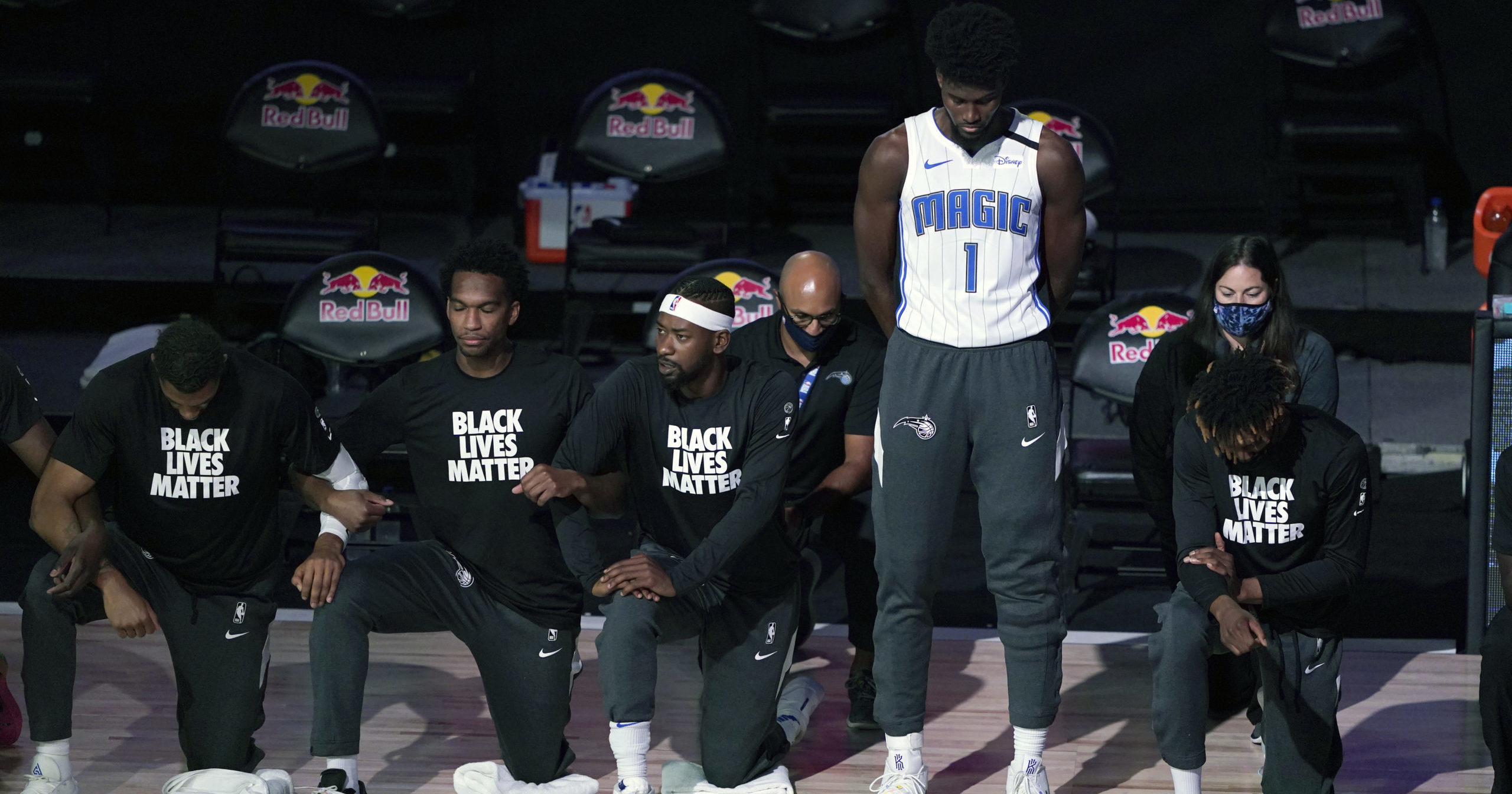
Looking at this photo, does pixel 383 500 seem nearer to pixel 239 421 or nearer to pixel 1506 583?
pixel 239 421

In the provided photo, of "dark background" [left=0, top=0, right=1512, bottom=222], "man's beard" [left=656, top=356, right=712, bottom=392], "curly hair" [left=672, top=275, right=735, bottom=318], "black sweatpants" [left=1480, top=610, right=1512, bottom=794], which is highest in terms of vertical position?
"dark background" [left=0, top=0, right=1512, bottom=222]

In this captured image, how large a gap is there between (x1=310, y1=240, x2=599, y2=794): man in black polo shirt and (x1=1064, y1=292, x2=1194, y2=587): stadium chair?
6.34ft

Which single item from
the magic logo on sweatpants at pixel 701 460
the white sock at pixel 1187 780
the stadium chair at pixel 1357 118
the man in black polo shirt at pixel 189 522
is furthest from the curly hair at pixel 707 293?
the stadium chair at pixel 1357 118

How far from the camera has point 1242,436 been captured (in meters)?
3.98

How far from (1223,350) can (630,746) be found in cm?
172

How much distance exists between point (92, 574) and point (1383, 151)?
595 cm

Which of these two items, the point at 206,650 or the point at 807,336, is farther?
the point at 807,336

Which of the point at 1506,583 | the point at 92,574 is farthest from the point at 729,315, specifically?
the point at 1506,583

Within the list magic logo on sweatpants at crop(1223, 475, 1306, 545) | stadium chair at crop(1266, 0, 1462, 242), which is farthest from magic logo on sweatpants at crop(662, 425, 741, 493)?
stadium chair at crop(1266, 0, 1462, 242)

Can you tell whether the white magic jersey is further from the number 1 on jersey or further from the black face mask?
the black face mask

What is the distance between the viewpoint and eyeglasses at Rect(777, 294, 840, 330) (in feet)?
16.1

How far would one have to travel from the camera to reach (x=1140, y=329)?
5.79m

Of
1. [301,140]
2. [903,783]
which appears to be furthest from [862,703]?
[301,140]

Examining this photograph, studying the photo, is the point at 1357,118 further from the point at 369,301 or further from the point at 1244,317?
the point at 369,301
